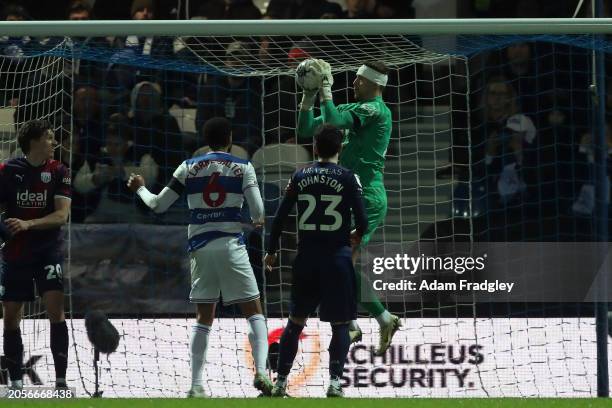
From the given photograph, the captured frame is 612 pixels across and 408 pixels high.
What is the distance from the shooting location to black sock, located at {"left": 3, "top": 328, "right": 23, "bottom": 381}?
9266mm

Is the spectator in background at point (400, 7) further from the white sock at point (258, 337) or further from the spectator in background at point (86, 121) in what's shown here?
the white sock at point (258, 337)

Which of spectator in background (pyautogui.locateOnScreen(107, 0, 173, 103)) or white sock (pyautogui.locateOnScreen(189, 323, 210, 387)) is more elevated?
spectator in background (pyautogui.locateOnScreen(107, 0, 173, 103))

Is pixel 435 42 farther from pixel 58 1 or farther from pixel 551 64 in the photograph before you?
pixel 58 1

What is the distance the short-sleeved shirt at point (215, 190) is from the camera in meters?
8.90

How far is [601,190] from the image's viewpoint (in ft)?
33.7

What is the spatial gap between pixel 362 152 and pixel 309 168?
3.04 ft

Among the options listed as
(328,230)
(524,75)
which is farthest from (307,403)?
(524,75)

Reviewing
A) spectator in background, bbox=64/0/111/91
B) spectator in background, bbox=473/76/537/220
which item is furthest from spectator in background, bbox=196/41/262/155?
spectator in background, bbox=473/76/537/220

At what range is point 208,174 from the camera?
891 centimetres

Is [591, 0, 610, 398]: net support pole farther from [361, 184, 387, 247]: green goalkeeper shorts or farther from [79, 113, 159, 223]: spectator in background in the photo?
[79, 113, 159, 223]: spectator in background

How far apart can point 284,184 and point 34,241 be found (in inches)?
104

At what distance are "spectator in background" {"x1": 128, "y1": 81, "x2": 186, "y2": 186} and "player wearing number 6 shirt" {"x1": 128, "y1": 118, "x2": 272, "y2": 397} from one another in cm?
305

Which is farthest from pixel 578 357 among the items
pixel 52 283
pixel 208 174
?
pixel 52 283

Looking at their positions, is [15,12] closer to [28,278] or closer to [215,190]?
[28,278]
